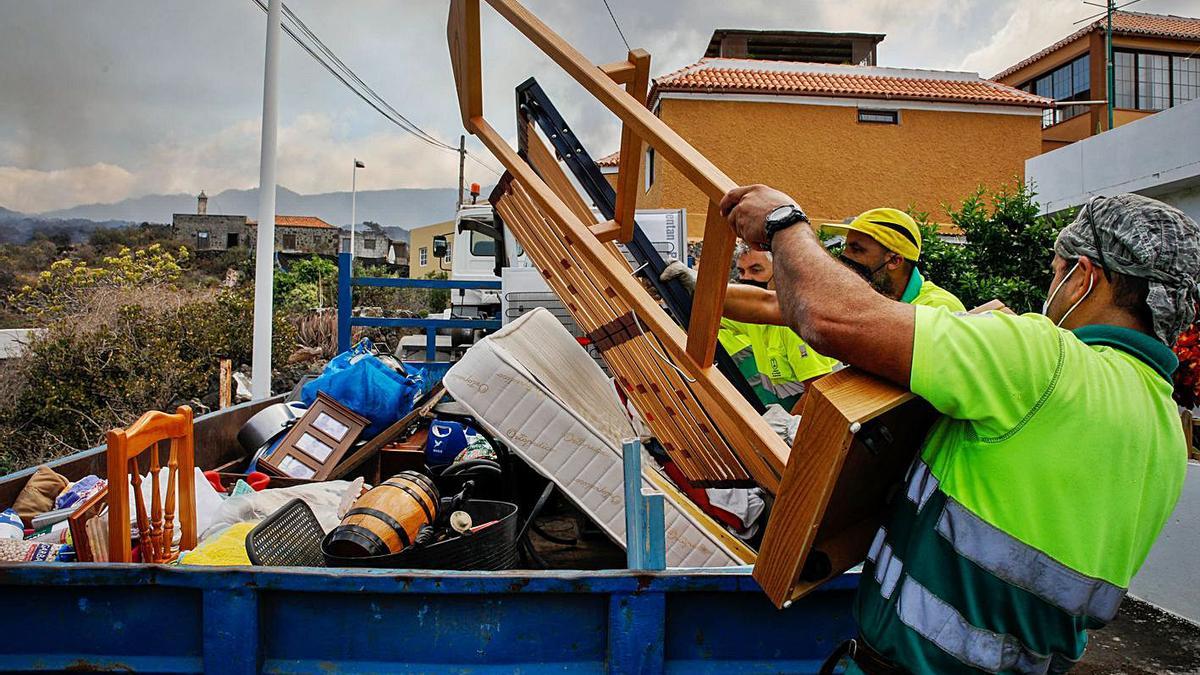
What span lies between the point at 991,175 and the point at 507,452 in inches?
700

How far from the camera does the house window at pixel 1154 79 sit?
2133 centimetres

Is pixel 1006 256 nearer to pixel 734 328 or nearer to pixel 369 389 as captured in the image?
pixel 734 328

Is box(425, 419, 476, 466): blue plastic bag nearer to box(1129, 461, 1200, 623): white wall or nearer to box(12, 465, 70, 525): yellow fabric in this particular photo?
box(12, 465, 70, 525): yellow fabric

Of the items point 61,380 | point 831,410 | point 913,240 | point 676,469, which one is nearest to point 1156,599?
point 913,240

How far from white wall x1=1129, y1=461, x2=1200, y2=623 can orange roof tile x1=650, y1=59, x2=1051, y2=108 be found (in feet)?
45.9

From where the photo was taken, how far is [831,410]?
44.0 inches

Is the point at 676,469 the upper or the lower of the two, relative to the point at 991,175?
lower

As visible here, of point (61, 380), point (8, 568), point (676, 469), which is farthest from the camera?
point (61, 380)

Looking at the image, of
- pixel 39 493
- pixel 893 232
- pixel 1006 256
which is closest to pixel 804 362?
pixel 893 232

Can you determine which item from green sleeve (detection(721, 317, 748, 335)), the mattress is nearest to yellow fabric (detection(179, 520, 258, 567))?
the mattress

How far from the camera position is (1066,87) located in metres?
22.3

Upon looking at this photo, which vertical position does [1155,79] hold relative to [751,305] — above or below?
above

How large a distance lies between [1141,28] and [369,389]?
26.0m

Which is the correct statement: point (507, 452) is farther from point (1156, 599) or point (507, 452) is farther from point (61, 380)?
point (61, 380)
